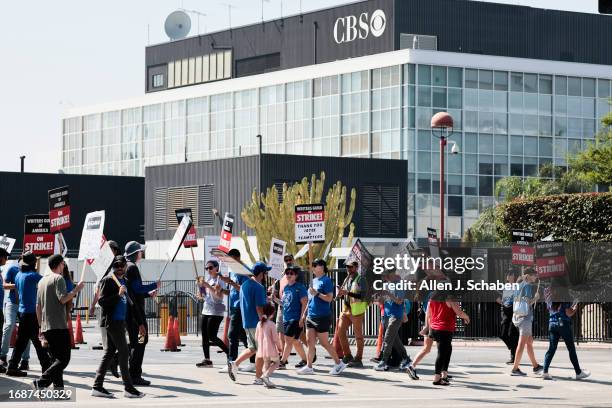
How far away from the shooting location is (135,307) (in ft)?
65.1

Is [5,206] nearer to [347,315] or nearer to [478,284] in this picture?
[478,284]

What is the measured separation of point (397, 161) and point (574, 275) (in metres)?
43.8

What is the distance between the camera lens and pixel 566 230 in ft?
126

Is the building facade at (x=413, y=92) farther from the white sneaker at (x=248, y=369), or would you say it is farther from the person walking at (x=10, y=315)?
the person walking at (x=10, y=315)

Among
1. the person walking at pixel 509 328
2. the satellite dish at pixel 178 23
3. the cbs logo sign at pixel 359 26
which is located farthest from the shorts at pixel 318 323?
the satellite dish at pixel 178 23

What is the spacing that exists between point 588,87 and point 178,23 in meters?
32.6

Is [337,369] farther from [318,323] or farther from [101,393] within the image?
[101,393]

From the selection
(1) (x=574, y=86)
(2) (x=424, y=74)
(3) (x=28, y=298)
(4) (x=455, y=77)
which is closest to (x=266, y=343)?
(3) (x=28, y=298)

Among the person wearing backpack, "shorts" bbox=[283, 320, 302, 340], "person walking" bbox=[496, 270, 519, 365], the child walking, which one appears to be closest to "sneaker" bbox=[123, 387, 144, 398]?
the child walking

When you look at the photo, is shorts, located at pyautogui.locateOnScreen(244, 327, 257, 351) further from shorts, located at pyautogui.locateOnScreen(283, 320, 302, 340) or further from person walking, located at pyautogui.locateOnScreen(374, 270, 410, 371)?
person walking, located at pyautogui.locateOnScreen(374, 270, 410, 371)

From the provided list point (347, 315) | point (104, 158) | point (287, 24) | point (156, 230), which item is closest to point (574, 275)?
point (347, 315)

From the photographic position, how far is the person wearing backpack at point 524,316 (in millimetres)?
22688

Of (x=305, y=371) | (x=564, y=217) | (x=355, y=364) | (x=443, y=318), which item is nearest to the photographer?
(x=443, y=318)

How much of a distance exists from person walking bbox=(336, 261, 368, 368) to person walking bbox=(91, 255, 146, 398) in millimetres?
5451
